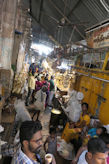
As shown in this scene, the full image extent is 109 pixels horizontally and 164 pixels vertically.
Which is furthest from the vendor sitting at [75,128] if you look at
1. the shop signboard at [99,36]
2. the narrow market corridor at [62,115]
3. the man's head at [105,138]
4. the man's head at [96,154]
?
the shop signboard at [99,36]

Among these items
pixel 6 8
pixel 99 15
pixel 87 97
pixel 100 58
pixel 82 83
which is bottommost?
pixel 87 97

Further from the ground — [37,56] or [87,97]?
[37,56]

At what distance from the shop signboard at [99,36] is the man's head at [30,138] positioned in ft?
11.0

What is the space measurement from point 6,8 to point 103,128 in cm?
448

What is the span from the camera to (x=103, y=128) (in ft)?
9.52

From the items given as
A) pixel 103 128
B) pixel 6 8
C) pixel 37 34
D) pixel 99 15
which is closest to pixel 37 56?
pixel 37 34

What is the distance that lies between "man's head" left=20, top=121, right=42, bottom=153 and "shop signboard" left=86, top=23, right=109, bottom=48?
3360 mm

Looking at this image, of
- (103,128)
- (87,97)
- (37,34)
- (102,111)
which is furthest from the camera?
(37,34)

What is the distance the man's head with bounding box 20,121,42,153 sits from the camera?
141cm

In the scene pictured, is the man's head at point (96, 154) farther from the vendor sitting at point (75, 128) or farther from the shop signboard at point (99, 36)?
the shop signboard at point (99, 36)

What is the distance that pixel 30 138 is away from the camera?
56.6 inches

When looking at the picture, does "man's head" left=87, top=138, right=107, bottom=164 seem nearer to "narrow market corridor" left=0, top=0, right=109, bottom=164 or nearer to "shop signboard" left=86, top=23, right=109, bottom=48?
"narrow market corridor" left=0, top=0, right=109, bottom=164

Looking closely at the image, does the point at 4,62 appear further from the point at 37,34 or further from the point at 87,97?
the point at 37,34

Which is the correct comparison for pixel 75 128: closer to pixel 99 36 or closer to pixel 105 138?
pixel 105 138
